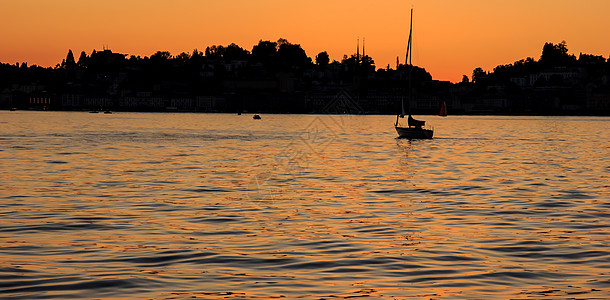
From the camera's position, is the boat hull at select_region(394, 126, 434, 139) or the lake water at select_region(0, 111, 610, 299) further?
the boat hull at select_region(394, 126, 434, 139)

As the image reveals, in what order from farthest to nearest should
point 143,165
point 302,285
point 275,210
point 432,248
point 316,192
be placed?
1. point 143,165
2. point 316,192
3. point 275,210
4. point 432,248
5. point 302,285

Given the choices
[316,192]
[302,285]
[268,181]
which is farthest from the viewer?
[268,181]

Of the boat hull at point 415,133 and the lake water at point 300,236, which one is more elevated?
the lake water at point 300,236

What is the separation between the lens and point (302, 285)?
13.8 metres

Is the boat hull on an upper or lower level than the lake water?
lower

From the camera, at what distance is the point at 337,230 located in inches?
781

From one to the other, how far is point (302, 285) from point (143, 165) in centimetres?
3067

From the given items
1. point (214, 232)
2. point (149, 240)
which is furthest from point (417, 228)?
point (149, 240)

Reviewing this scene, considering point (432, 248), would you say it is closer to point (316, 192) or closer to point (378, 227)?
point (378, 227)

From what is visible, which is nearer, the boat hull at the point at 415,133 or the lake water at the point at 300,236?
the lake water at the point at 300,236

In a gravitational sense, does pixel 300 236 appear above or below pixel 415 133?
above

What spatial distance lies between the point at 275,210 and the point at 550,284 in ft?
36.1

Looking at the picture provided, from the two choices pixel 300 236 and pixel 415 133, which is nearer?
pixel 300 236

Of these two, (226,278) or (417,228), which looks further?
(417,228)
